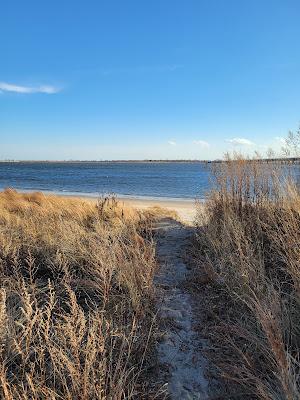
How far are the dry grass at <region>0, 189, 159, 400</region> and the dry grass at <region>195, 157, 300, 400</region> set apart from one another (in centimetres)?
73

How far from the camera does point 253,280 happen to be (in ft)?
14.6

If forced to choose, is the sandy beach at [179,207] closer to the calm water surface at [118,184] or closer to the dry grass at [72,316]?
the calm water surface at [118,184]

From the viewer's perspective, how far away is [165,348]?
3496mm

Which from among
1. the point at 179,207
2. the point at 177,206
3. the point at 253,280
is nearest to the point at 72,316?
the point at 253,280

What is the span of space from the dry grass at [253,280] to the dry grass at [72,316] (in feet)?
2.40

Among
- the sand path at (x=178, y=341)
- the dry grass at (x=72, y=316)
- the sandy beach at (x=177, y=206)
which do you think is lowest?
the sandy beach at (x=177, y=206)

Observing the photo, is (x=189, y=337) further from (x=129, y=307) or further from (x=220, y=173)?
(x=220, y=173)

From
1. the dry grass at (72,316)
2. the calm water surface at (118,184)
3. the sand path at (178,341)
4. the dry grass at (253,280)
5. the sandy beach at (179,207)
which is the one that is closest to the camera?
the dry grass at (72,316)

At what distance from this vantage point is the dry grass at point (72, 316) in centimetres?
241

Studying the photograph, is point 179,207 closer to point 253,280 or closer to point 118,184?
point 253,280

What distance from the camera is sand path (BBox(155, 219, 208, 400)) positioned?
301cm

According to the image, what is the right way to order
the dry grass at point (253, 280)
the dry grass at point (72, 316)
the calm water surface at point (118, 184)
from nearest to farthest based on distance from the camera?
the dry grass at point (72, 316), the dry grass at point (253, 280), the calm water surface at point (118, 184)

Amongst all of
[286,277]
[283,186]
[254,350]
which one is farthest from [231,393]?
[283,186]

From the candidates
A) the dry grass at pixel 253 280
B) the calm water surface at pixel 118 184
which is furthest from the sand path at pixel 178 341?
the calm water surface at pixel 118 184
